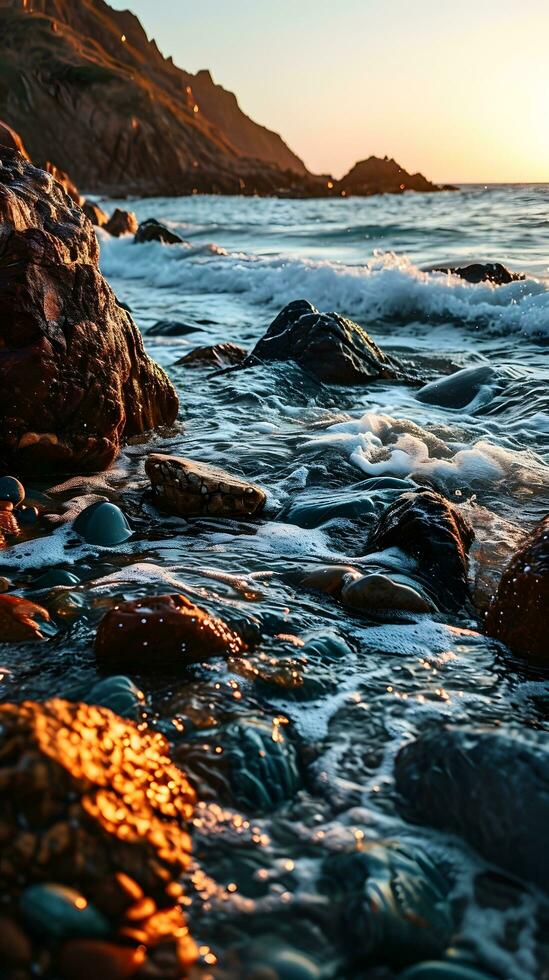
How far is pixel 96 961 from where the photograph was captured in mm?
1206

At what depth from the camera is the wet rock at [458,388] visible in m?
5.77

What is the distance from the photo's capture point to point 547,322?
8109mm

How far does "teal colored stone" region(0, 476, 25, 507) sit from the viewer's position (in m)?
3.50

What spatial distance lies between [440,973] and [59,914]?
63cm

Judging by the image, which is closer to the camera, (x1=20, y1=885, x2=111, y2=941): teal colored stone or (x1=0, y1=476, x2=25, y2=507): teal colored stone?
(x1=20, y1=885, x2=111, y2=941): teal colored stone

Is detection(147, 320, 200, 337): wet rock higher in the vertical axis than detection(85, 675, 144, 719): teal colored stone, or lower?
higher

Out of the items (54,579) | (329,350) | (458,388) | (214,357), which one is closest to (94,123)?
(214,357)

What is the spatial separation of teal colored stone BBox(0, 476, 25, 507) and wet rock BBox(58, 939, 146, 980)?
250 centimetres

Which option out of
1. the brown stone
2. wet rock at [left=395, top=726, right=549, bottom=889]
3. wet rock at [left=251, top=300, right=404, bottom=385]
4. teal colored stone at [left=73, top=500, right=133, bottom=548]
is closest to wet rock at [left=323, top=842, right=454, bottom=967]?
wet rock at [left=395, top=726, right=549, bottom=889]

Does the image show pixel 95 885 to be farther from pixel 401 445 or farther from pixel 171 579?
pixel 401 445

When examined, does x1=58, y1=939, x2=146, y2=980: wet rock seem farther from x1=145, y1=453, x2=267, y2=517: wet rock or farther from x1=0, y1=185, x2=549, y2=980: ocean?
x1=145, y1=453, x2=267, y2=517: wet rock

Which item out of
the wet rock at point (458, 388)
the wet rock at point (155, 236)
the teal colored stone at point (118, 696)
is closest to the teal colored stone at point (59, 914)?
the teal colored stone at point (118, 696)

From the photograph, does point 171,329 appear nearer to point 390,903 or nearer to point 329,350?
point 329,350

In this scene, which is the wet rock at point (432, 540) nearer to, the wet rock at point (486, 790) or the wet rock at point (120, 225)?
the wet rock at point (486, 790)
